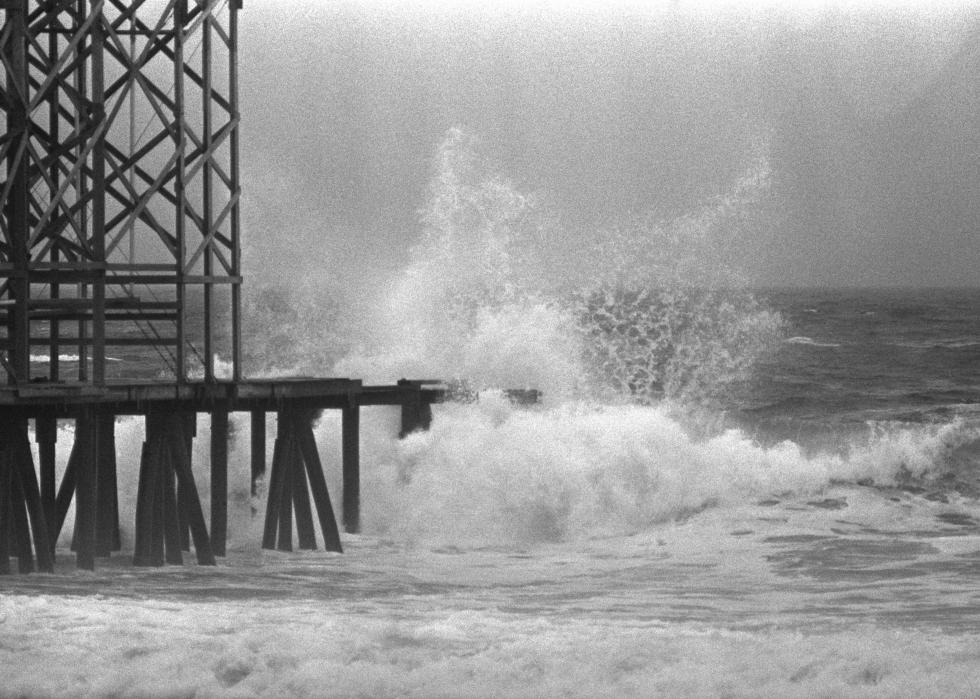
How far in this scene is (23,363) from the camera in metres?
22.2

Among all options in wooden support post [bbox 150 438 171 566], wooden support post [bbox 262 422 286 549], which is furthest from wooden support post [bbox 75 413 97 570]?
wooden support post [bbox 262 422 286 549]

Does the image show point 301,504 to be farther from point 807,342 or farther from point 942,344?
point 807,342

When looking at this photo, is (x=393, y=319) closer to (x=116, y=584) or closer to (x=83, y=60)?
(x=83, y=60)

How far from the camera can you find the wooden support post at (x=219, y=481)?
23.2 m

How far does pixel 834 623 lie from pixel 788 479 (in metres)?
12.2

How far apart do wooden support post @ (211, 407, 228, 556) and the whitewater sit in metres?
0.38

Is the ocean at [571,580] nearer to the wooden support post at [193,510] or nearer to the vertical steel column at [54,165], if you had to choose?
the wooden support post at [193,510]

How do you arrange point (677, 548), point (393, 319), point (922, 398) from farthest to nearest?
point (922, 398)
point (393, 319)
point (677, 548)

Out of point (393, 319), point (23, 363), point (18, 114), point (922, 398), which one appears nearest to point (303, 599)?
point (23, 363)

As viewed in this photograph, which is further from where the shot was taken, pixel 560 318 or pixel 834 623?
pixel 560 318

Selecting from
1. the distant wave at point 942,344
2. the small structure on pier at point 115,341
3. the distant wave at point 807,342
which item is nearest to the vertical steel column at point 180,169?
the small structure on pier at point 115,341

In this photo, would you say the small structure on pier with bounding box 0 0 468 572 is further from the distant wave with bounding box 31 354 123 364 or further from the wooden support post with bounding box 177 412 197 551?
the distant wave with bounding box 31 354 123 364

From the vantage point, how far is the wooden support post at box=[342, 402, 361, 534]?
25.0 metres

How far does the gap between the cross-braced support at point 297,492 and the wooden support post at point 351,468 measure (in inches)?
35.9
